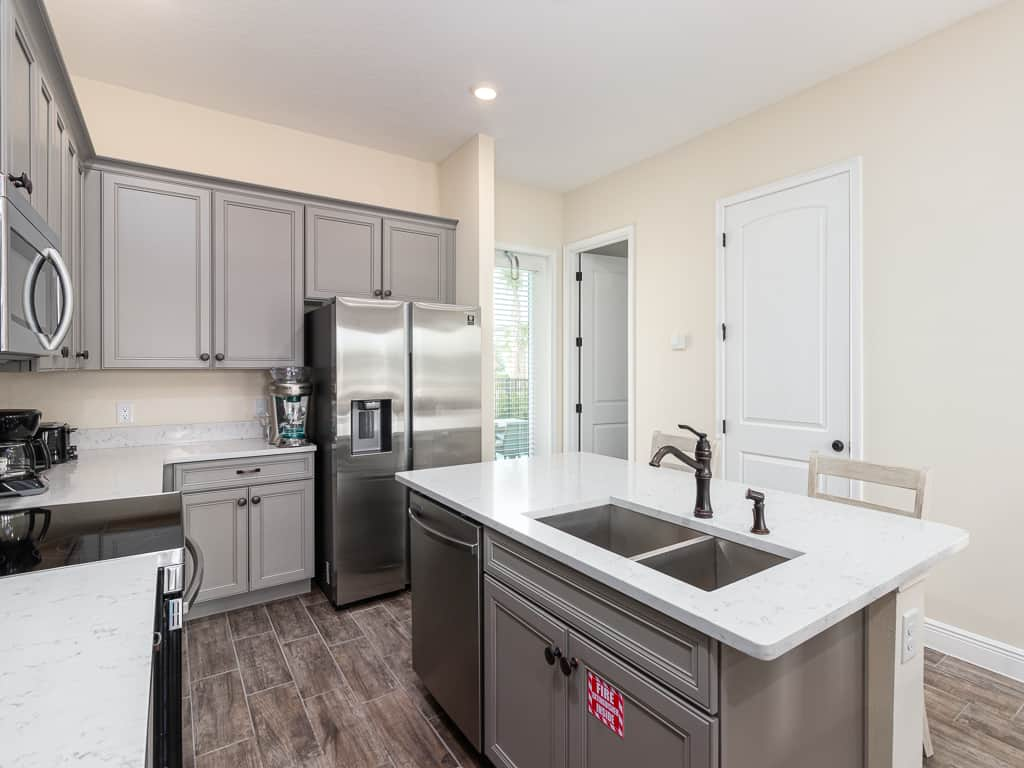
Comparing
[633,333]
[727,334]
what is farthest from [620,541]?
[633,333]

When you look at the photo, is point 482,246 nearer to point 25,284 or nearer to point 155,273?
point 155,273

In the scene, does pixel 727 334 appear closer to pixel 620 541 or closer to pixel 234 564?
pixel 620 541

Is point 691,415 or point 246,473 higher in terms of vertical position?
point 691,415

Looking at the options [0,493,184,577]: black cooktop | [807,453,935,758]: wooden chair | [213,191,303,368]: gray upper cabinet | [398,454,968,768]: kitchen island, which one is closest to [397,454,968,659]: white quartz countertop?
[398,454,968,768]: kitchen island

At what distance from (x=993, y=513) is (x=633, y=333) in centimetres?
235

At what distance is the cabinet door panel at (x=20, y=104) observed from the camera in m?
1.37

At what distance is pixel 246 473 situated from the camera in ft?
9.55

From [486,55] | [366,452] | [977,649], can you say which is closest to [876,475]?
[977,649]

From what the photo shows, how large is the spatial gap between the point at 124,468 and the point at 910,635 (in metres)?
2.95

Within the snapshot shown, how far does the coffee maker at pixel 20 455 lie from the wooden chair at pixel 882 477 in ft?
9.34

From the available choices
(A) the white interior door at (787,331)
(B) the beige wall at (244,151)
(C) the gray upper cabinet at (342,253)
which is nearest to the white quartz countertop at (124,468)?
(C) the gray upper cabinet at (342,253)

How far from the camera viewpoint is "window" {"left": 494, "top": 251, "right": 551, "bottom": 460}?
456 centimetres

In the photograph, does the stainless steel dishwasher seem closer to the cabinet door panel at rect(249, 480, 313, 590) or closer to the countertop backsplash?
the cabinet door panel at rect(249, 480, 313, 590)

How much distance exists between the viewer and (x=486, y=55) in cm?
269
